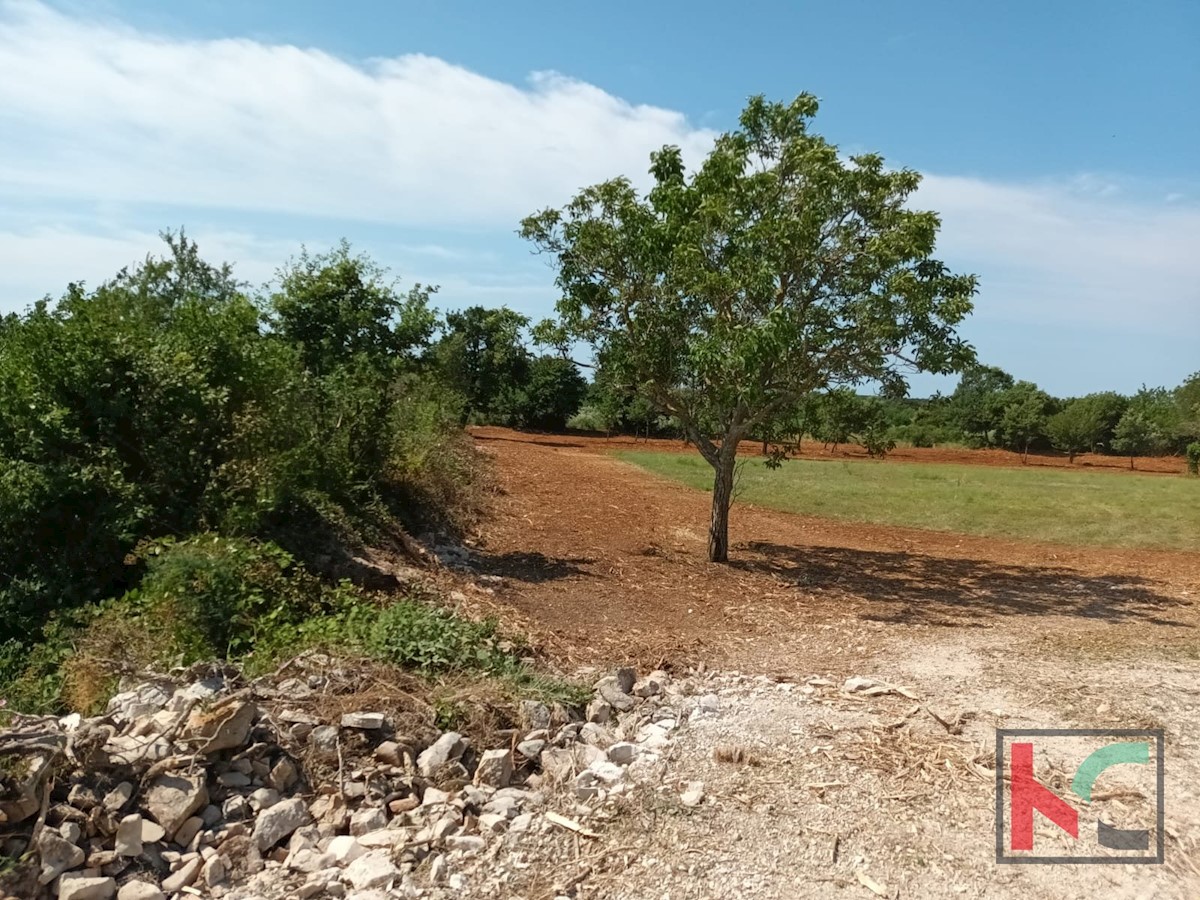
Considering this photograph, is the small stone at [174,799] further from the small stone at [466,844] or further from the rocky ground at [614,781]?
the small stone at [466,844]

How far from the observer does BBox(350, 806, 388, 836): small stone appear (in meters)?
3.97

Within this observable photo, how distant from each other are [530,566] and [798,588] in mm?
3394

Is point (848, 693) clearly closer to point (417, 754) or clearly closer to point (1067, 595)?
Answer: point (417, 754)

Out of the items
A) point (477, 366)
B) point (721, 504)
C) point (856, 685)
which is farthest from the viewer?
point (477, 366)

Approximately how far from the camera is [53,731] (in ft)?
13.0

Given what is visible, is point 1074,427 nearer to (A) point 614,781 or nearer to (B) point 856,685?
(B) point 856,685

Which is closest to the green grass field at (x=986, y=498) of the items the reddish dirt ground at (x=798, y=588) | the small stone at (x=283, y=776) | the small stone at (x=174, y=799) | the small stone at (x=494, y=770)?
the reddish dirt ground at (x=798, y=588)

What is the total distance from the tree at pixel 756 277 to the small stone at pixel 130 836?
670cm

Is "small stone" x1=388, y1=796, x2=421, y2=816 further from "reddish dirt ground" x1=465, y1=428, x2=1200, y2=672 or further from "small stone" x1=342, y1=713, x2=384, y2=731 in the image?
"reddish dirt ground" x1=465, y1=428, x2=1200, y2=672

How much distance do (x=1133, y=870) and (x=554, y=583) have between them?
6.82 metres

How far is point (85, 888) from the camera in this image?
3465 millimetres

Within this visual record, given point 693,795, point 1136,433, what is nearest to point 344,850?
point 693,795

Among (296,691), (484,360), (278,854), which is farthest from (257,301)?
(484,360)

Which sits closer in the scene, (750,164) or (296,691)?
(296,691)
